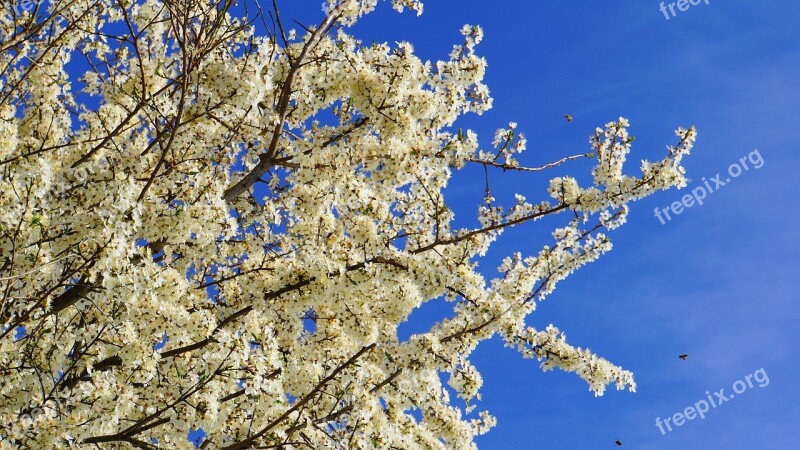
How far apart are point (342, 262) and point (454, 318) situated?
7.06 feet

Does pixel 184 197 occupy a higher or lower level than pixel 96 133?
lower

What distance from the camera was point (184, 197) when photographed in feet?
28.5

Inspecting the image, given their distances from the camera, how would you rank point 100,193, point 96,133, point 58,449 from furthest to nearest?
point 96,133 → point 100,193 → point 58,449

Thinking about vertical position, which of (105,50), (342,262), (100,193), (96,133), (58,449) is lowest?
(58,449)

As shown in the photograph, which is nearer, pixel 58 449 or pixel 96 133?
pixel 58 449

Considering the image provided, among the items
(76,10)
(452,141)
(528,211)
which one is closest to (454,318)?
(528,211)

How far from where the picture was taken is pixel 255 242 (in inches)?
418

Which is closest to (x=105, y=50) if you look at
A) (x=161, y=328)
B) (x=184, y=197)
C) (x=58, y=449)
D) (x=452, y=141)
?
(x=184, y=197)

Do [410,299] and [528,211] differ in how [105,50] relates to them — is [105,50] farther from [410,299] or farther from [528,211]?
[528,211]

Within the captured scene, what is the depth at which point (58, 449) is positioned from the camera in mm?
7047

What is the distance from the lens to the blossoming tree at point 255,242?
7676 mm

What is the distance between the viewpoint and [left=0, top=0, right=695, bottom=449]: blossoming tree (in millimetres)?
7676

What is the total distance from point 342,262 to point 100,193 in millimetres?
2979

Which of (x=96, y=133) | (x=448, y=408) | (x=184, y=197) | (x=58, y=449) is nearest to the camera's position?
(x=58, y=449)
